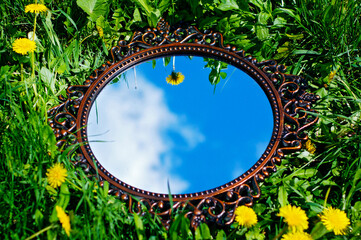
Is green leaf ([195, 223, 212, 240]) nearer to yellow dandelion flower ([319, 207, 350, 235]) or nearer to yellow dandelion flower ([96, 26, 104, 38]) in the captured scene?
yellow dandelion flower ([319, 207, 350, 235])

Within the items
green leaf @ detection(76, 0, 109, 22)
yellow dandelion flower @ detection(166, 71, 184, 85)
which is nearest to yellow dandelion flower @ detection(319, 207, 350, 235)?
yellow dandelion flower @ detection(166, 71, 184, 85)

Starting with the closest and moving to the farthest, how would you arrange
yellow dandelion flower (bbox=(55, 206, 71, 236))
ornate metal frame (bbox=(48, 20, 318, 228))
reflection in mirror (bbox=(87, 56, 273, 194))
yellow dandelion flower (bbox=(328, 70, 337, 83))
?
1. yellow dandelion flower (bbox=(55, 206, 71, 236))
2. ornate metal frame (bbox=(48, 20, 318, 228))
3. reflection in mirror (bbox=(87, 56, 273, 194))
4. yellow dandelion flower (bbox=(328, 70, 337, 83))

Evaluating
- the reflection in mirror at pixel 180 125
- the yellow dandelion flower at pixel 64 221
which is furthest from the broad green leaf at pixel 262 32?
the yellow dandelion flower at pixel 64 221

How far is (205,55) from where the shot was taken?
Result: 257 centimetres

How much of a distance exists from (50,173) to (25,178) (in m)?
0.17

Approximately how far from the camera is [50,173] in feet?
6.37

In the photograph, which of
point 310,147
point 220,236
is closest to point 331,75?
point 310,147

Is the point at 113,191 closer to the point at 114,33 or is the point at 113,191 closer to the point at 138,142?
the point at 138,142

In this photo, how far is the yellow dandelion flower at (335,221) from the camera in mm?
1867

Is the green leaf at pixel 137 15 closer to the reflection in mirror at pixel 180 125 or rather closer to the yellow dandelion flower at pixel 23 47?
the reflection in mirror at pixel 180 125

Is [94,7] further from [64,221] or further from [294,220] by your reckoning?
[294,220]

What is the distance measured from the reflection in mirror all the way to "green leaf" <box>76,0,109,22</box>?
0.55 metres

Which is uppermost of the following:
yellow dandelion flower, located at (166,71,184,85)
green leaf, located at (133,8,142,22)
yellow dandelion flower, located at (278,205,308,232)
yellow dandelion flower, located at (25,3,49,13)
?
green leaf, located at (133,8,142,22)

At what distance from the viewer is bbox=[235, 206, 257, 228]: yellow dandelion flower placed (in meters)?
1.89
